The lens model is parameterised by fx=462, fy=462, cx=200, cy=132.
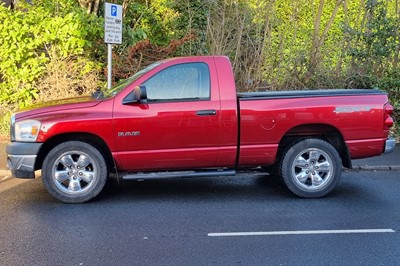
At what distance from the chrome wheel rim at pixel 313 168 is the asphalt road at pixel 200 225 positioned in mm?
268

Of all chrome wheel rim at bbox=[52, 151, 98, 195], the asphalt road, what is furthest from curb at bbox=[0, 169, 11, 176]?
chrome wheel rim at bbox=[52, 151, 98, 195]

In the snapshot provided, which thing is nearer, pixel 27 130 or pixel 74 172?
pixel 27 130

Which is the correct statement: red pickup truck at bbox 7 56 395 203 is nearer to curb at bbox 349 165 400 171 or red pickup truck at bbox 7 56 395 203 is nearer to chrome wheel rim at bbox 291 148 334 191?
chrome wheel rim at bbox 291 148 334 191

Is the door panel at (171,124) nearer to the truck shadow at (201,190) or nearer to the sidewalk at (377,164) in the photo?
the truck shadow at (201,190)

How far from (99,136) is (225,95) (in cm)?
173

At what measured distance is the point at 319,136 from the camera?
260 inches

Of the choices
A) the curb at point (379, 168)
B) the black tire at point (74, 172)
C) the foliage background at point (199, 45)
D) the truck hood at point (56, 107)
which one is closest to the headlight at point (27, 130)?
the truck hood at point (56, 107)

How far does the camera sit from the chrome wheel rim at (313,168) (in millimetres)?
6375

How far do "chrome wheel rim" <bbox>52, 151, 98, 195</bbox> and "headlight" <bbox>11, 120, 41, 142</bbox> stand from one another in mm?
436

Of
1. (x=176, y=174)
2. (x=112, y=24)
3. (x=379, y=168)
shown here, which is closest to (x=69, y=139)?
Result: (x=176, y=174)

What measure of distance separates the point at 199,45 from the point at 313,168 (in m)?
6.54

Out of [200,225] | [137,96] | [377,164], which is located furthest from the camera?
[377,164]

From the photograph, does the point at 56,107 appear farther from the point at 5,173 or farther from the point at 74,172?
the point at 5,173

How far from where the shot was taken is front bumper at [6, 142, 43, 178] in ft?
19.3
